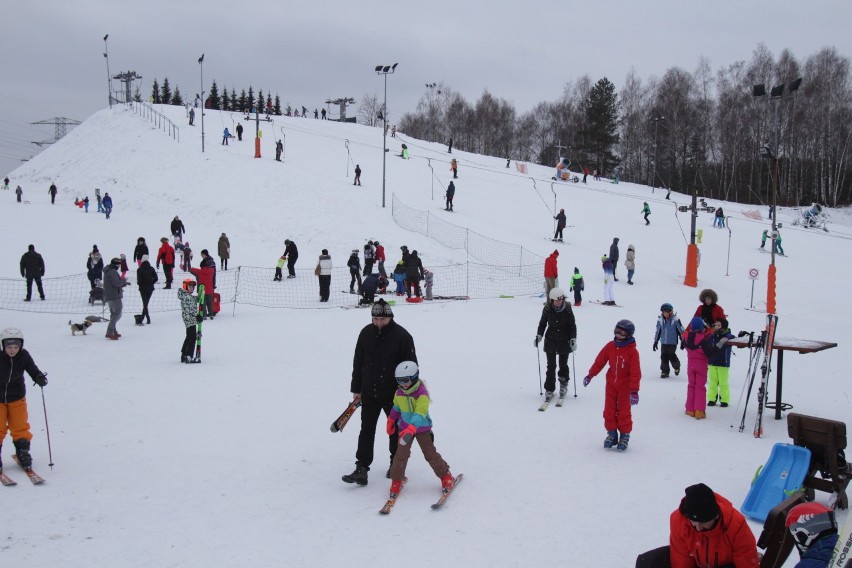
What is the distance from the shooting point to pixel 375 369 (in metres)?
6.37

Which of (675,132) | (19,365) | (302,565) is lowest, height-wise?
(302,565)

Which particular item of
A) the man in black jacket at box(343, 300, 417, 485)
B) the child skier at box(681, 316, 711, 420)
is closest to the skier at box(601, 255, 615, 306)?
the child skier at box(681, 316, 711, 420)

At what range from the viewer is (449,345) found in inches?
543

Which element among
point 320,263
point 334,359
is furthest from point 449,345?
point 320,263

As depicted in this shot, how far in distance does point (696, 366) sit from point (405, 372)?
4.64m

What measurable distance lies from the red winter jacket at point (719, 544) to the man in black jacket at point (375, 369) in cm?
298

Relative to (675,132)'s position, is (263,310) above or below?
below

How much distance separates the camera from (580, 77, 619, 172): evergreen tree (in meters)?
70.1

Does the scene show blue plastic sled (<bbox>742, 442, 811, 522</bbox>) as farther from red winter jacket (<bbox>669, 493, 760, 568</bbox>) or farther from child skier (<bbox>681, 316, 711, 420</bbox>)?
child skier (<bbox>681, 316, 711, 420</bbox>)

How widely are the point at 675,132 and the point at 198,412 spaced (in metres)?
63.7

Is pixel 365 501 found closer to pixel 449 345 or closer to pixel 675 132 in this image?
pixel 449 345

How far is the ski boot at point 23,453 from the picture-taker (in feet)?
21.3

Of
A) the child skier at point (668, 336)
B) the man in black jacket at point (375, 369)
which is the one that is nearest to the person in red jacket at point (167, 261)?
the child skier at point (668, 336)

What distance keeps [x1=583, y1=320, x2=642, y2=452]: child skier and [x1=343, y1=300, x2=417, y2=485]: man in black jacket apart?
261cm
